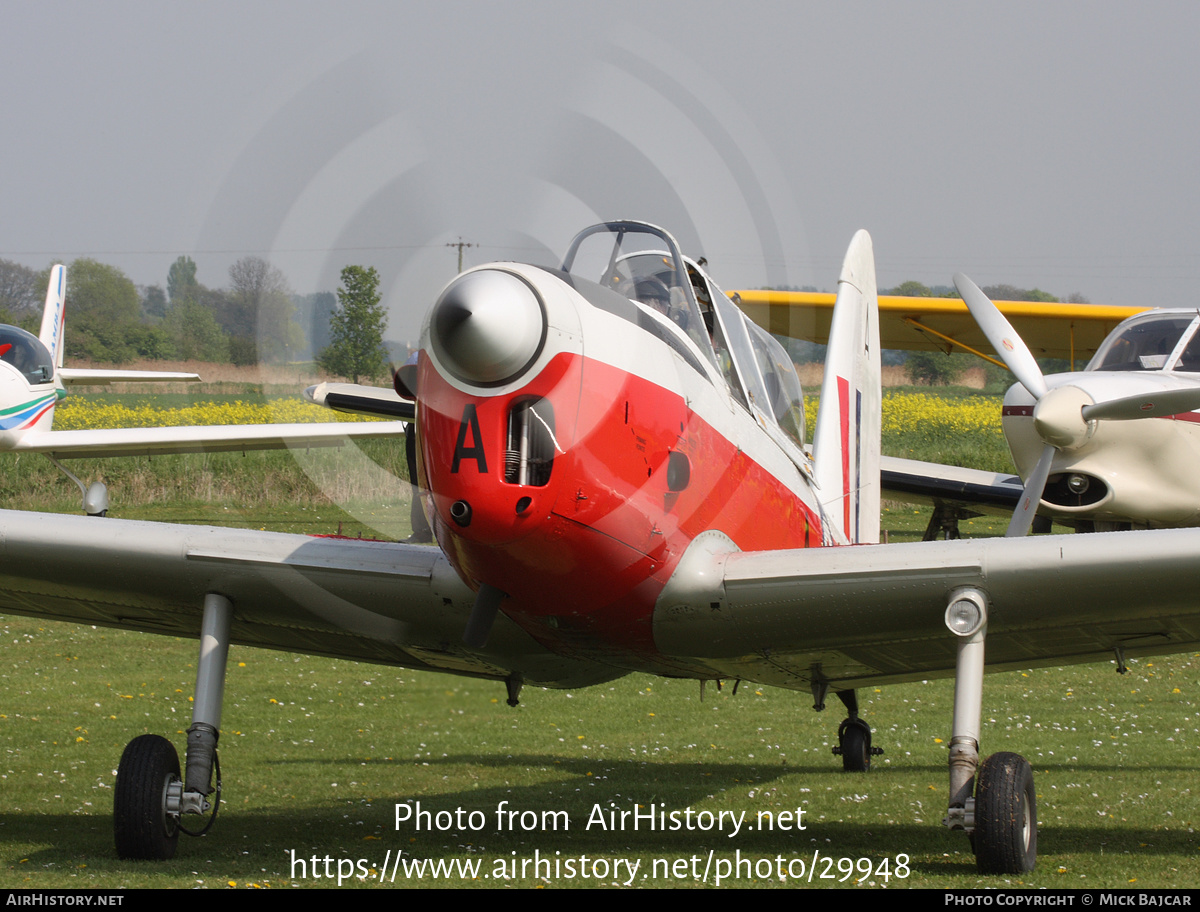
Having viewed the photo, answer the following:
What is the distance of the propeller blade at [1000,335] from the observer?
11922mm

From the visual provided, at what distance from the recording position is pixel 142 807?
16.7ft

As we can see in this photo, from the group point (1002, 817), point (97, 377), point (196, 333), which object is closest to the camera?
point (196, 333)

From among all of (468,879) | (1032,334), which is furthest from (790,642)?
(1032,334)

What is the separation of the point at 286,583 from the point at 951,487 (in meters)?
11.5

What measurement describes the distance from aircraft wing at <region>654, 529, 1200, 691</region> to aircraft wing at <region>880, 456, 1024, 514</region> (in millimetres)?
10284

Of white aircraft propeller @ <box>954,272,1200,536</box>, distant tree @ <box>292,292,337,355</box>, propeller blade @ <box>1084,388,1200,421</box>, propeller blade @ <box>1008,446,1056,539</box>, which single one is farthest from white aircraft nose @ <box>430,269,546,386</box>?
propeller blade @ <box>1084,388,1200,421</box>

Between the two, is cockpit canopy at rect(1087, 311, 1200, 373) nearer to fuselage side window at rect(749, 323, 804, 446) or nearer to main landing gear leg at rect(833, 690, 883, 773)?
main landing gear leg at rect(833, 690, 883, 773)

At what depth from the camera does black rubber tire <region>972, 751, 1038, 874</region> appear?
473cm

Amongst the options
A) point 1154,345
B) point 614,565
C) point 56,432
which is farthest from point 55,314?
point 614,565

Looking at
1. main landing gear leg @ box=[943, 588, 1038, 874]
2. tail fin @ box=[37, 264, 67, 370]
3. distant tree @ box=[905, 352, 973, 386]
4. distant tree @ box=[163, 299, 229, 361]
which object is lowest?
main landing gear leg @ box=[943, 588, 1038, 874]

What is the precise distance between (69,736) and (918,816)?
6.13 m

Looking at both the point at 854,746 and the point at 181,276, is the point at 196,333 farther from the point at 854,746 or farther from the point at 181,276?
the point at 854,746

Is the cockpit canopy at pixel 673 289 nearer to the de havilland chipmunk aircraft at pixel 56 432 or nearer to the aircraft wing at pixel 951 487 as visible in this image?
the aircraft wing at pixel 951 487

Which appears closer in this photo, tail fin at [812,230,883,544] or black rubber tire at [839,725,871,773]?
tail fin at [812,230,883,544]
